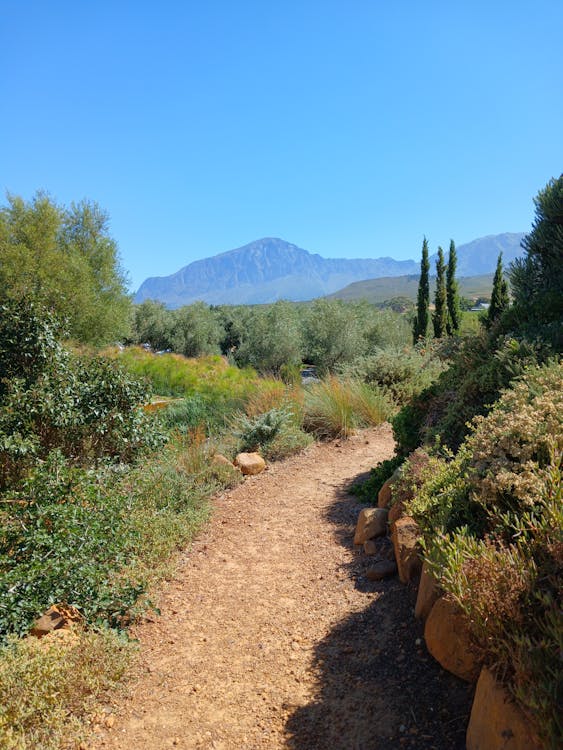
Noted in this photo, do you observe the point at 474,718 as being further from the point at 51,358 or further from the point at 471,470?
the point at 51,358

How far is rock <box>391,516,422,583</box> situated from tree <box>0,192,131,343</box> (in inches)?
576

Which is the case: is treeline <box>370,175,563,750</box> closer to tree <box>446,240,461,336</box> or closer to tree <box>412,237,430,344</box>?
tree <box>412,237,430,344</box>

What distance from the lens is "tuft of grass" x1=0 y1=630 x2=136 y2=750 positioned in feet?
7.61

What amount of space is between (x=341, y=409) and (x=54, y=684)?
5.85 metres

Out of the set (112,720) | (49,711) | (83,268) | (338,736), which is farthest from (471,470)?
(83,268)

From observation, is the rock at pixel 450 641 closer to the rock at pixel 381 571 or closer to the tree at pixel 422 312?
the rock at pixel 381 571

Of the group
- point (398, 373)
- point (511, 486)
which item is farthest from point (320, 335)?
point (511, 486)

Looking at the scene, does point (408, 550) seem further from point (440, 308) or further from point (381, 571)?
point (440, 308)

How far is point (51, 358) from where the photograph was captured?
16.0ft

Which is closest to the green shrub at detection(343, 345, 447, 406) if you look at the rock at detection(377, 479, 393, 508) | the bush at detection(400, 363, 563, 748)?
the rock at detection(377, 479, 393, 508)

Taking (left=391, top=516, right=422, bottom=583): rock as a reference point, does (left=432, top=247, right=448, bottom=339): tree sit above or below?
above

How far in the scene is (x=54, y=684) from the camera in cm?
250

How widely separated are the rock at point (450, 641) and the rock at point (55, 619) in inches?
84.4

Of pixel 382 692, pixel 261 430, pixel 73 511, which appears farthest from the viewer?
pixel 261 430
